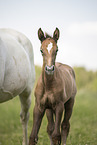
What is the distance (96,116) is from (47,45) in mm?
7246

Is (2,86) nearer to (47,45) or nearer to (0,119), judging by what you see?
(47,45)

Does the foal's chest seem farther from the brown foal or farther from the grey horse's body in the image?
the grey horse's body

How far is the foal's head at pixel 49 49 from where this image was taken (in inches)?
108

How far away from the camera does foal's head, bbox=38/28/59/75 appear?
9.00 feet

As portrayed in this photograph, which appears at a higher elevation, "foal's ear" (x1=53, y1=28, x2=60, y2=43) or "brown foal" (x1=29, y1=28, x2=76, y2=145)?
"foal's ear" (x1=53, y1=28, x2=60, y2=43)

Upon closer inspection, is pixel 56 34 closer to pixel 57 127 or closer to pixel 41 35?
pixel 41 35

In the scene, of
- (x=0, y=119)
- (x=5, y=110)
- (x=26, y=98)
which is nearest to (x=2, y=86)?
(x=26, y=98)

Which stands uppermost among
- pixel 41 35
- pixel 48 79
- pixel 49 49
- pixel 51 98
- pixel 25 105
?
pixel 41 35

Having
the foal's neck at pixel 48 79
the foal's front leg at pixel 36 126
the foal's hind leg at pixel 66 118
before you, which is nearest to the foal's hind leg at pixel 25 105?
the foal's hind leg at pixel 66 118

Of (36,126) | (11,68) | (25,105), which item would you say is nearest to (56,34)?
(11,68)

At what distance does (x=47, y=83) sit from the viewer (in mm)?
3002

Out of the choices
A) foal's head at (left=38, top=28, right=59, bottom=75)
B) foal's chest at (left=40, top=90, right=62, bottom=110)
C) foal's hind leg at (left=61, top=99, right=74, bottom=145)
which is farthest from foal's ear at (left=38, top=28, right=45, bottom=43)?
foal's hind leg at (left=61, top=99, right=74, bottom=145)

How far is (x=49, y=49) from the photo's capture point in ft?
9.23

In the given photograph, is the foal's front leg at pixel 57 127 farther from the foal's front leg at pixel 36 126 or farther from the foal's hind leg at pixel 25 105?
the foal's hind leg at pixel 25 105
